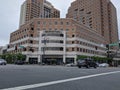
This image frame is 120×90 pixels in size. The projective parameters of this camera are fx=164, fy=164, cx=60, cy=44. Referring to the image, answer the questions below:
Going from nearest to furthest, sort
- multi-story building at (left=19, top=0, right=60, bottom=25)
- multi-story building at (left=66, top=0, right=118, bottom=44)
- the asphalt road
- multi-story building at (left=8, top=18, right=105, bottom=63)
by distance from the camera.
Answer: the asphalt road
multi-story building at (left=8, top=18, right=105, bottom=63)
multi-story building at (left=66, top=0, right=118, bottom=44)
multi-story building at (left=19, top=0, right=60, bottom=25)

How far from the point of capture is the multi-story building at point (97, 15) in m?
104

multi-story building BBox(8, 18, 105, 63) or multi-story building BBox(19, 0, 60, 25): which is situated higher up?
multi-story building BBox(19, 0, 60, 25)

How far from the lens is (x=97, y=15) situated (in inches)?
4126

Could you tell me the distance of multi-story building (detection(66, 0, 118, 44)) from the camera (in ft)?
342

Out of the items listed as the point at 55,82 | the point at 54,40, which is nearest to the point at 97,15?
the point at 54,40

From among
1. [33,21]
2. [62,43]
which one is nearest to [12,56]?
[33,21]

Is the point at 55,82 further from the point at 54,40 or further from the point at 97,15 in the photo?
the point at 97,15

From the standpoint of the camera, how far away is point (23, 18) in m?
119

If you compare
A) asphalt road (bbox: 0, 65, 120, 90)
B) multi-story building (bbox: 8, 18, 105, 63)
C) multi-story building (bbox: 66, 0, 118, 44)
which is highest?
multi-story building (bbox: 66, 0, 118, 44)

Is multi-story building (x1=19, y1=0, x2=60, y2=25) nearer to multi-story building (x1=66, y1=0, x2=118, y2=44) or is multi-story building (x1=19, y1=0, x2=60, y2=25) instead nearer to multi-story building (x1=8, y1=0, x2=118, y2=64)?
multi-story building (x1=66, y1=0, x2=118, y2=44)

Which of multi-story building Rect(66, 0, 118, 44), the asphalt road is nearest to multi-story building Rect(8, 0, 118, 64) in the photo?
multi-story building Rect(66, 0, 118, 44)

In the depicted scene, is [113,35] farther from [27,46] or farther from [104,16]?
[27,46]

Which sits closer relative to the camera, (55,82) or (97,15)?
(55,82)

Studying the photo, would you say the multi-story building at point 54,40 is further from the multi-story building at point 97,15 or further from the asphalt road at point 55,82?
the asphalt road at point 55,82
